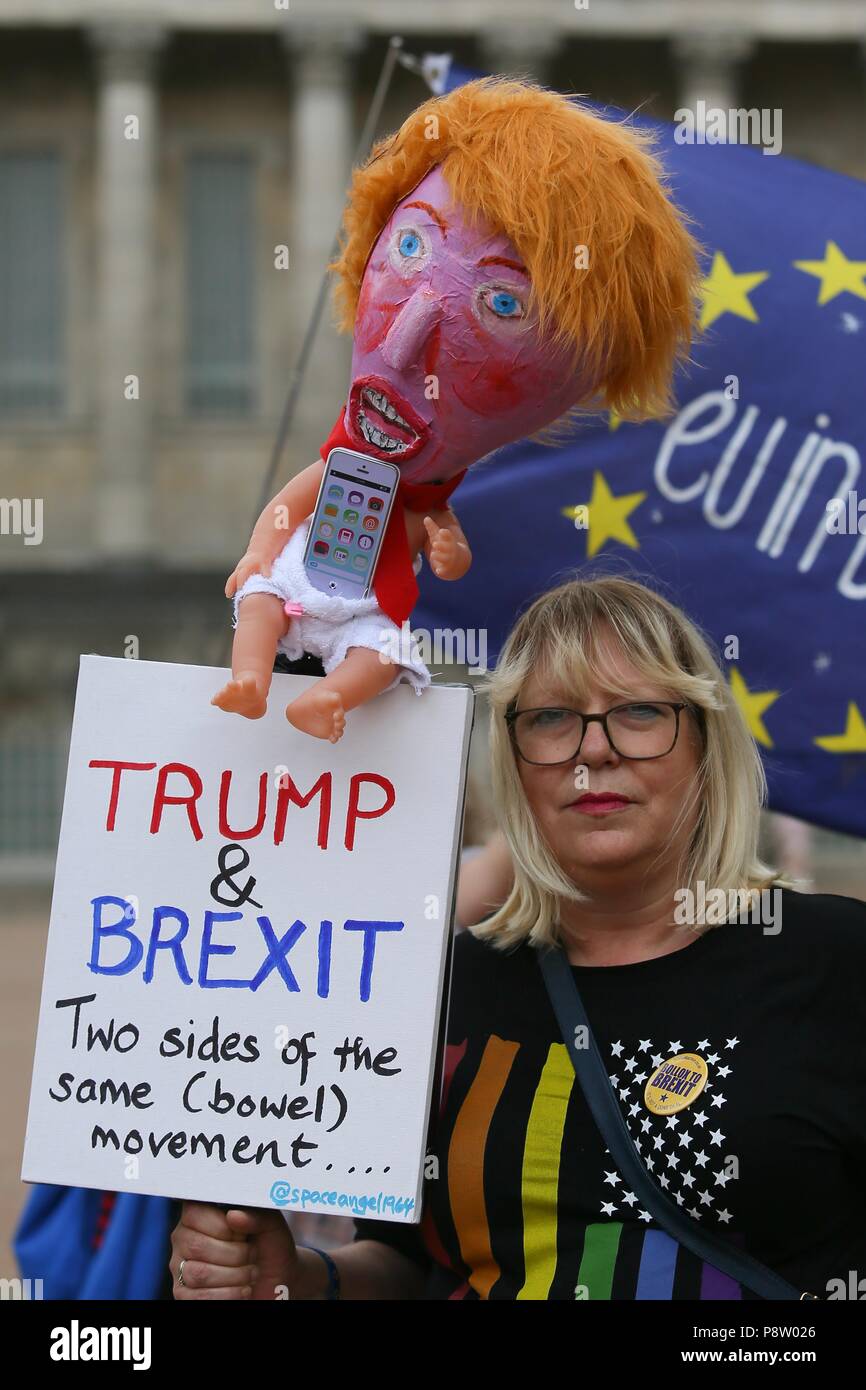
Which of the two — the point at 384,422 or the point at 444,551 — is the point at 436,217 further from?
the point at 444,551

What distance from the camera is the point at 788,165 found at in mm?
3611

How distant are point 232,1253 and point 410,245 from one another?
3.80 ft

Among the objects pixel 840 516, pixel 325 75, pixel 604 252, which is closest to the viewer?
pixel 604 252

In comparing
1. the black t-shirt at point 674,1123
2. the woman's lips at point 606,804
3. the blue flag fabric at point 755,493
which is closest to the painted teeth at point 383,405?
the woman's lips at point 606,804

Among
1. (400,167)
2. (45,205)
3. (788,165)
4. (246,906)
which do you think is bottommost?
(246,906)

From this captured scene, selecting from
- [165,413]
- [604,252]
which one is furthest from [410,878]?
[165,413]

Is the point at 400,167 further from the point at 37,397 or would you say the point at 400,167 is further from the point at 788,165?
the point at 37,397

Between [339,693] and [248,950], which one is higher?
[339,693]

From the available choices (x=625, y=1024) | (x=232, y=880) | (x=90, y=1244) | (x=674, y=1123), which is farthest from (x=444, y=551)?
(x=90, y=1244)

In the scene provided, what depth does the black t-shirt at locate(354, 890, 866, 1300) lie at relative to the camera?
82.4 inches

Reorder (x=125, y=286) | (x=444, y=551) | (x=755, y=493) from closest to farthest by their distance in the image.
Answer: (x=444, y=551) → (x=755, y=493) → (x=125, y=286)

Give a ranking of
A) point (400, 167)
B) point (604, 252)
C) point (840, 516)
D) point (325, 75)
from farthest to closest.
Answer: point (325, 75) < point (840, 516) < point (400, 167) < point (604, 252)

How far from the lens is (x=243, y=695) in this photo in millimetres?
2109

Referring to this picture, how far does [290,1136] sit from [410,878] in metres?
0.32
